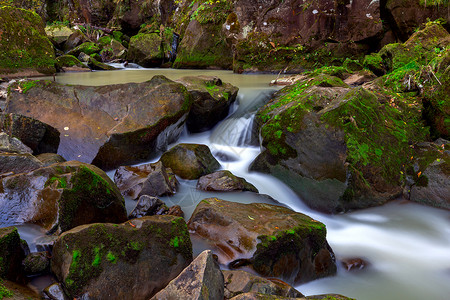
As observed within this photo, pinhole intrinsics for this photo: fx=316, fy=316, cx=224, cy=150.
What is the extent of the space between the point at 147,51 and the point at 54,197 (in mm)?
14100

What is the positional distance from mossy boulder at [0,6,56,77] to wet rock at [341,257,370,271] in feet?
35.0

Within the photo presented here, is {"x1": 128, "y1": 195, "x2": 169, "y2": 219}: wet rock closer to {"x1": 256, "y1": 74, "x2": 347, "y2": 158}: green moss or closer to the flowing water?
the flowing water

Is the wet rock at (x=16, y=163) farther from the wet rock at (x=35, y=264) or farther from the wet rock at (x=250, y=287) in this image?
the wet rock at (x=250, y=287)

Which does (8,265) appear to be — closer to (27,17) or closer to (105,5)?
(27,17)

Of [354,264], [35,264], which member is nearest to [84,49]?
[35,264]

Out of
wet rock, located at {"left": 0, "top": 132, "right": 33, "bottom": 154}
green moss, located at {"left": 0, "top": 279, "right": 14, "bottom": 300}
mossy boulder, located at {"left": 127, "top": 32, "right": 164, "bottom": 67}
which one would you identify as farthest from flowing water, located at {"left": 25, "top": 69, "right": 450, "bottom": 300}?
mossy boulder, located at {"left": 127, "top": 32, "right": 164, "bottom": 67}

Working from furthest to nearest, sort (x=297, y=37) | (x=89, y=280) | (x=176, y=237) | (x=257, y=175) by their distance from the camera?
(x=297, y=37) < (x=257, y=175) < (x=176, y=237) < (x=89, y=280)

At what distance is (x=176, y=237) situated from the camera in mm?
2711

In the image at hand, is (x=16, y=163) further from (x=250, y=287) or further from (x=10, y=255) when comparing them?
(x=250, y=287)

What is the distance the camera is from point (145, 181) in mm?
4527

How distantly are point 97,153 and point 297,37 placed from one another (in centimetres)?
864

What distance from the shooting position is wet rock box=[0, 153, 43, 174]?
11.2 feet

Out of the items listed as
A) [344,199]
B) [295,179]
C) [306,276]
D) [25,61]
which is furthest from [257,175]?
[25,61]

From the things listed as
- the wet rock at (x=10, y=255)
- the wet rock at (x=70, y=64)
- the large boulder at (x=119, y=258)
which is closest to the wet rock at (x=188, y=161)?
the large boulder at (x=119, y=258)
